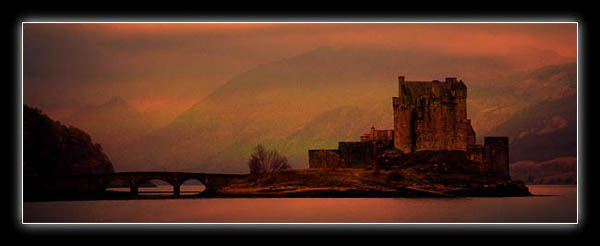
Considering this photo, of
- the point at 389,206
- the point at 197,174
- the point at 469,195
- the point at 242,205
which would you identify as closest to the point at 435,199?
the point at 469,195

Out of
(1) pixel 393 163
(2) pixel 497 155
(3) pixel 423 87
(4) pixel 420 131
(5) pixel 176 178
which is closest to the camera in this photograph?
(2) pixel 497 155

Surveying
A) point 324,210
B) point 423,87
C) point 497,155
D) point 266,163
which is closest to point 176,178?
point 266,163

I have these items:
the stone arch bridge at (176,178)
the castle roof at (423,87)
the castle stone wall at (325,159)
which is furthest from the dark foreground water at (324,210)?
the stone arch bridge at (176,178)

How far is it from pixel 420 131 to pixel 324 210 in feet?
43.1

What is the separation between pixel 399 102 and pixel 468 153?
4.43m

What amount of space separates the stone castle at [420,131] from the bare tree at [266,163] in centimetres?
216

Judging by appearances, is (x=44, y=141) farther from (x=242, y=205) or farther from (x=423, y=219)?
(x=423, y=219)

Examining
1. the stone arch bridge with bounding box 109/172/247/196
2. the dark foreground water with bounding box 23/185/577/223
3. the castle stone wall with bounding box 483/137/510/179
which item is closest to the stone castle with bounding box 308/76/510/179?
the castle stone wall with bounding box 483/137/510/179

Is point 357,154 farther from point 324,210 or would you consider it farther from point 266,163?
point 324,210

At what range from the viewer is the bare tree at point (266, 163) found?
49.2 metres

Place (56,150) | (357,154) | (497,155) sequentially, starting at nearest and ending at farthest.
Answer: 1. (56,150)
2. (497,155)
3. (357,154)

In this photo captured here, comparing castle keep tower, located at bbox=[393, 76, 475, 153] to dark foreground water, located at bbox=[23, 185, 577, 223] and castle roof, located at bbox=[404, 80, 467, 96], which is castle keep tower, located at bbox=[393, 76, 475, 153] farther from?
dark foreground water, located at bbox=[23, 185, 577, 223]

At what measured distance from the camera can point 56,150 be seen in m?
46.8

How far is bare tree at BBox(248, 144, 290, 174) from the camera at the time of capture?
161 ft
